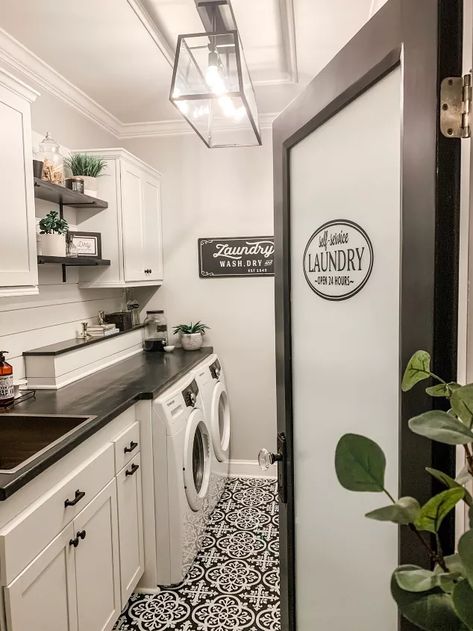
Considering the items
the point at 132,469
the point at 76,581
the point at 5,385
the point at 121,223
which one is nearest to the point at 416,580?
the point at 76,581

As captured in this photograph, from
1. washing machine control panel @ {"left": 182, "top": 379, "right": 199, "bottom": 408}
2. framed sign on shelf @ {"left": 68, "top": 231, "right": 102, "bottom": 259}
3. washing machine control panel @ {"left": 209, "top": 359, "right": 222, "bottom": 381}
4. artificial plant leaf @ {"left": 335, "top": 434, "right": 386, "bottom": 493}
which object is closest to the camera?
artificial plant leaf @ {"left": 335, "top": 434, "right": 386, "bottom": 493}

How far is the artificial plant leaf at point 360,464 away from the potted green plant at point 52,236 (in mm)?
2236

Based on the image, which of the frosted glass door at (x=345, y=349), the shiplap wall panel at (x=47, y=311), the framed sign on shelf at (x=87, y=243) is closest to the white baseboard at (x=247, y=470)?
the shiplap wall panel at (x=47, y=311)

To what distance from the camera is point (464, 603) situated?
1.30ft

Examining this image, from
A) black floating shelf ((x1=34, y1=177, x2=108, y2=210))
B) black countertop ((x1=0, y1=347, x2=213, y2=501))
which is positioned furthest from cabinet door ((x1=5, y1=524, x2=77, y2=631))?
black floating shelf ((x1=34, y1=177, x2=108, y2=210))

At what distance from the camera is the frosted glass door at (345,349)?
0.94 m

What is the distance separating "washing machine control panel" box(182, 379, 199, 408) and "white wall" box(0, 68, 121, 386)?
84cm

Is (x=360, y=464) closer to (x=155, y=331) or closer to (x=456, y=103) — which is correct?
(x=456, y=103)

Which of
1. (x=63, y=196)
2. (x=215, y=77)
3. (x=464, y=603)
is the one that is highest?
(x=215, y=77)

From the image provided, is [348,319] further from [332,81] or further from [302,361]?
[332,81]

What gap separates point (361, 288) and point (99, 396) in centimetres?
159

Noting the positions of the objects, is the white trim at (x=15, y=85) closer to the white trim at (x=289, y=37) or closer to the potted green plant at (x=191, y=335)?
the white trim at (x=289, y=37)

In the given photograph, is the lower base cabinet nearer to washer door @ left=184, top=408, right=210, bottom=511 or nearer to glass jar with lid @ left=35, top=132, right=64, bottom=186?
washer door @ left=184, top=408, right=210, bottom=511

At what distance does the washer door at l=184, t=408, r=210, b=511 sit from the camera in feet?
8.18
